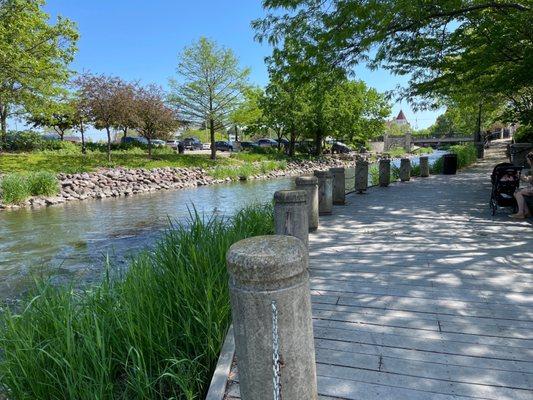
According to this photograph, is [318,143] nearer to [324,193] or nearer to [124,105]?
[124,105]

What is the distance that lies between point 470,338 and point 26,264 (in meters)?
8.13

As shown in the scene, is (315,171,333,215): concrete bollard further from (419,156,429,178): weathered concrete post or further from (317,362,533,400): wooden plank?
(419,156,429,178): weathered concrete post

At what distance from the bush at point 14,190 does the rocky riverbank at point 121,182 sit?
1.06 feet

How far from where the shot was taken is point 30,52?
20.2m

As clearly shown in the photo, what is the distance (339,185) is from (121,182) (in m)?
15.6

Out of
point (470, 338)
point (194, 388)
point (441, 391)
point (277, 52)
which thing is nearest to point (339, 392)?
point (441, 391)

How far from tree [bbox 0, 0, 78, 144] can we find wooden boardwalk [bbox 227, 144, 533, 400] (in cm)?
1865

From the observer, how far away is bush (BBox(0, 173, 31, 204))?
16047 mm

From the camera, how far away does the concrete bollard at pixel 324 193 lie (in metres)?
8.25

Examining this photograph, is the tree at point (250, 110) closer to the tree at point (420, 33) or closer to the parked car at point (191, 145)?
the parked car at point (191, 145)

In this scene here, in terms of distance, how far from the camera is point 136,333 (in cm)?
304

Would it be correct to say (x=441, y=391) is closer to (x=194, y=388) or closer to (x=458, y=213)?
(x=194, y=388)

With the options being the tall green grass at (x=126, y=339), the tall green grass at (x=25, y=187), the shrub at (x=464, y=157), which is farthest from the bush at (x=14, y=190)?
the shrub at (x=464, y=157)

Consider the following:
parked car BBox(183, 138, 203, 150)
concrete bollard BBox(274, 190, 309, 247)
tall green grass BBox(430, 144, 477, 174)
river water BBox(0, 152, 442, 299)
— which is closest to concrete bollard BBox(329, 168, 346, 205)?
river water BBox(0, 152, 442, 299)
